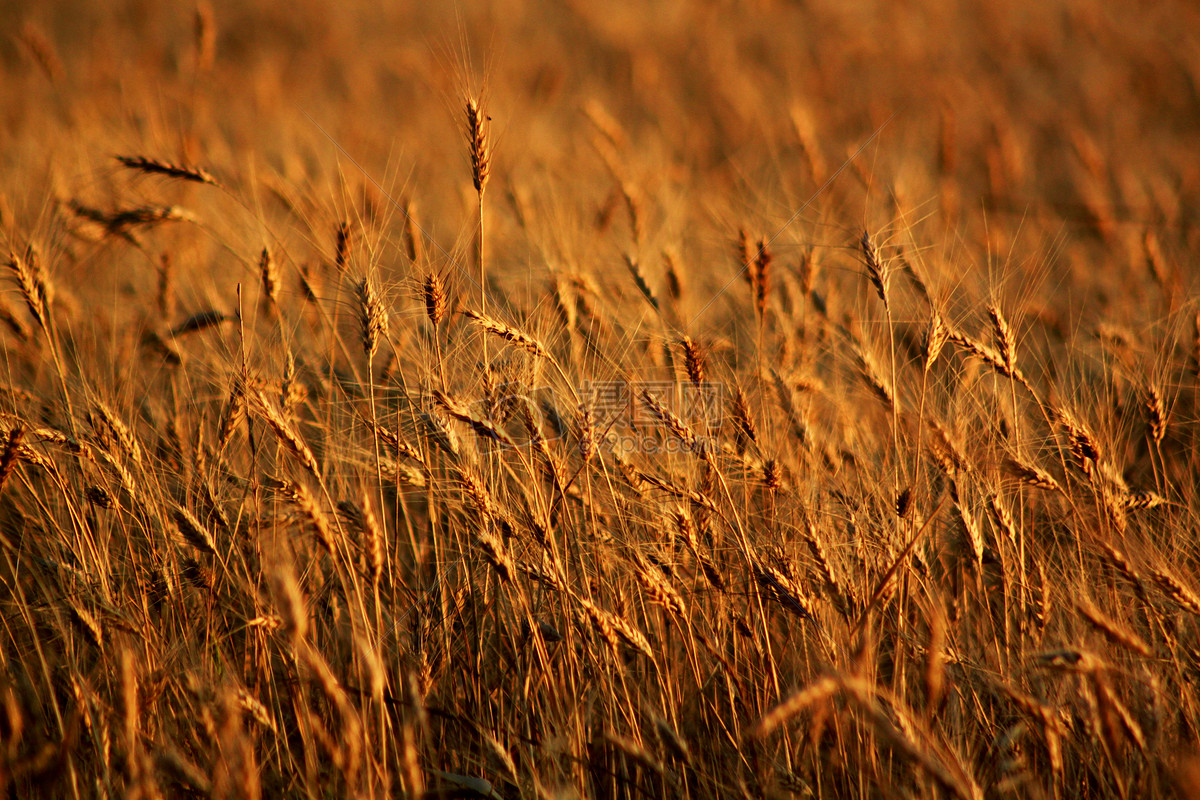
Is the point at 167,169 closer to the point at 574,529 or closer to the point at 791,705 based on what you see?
the point at 574,529

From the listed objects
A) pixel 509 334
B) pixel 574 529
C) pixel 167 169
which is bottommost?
pixel 574 529

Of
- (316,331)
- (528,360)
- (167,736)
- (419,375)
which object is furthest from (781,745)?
(316,331)

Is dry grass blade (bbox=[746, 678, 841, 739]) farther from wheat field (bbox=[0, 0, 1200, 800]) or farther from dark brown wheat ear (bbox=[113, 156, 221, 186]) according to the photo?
dark brown wheat ear (bbox=[113, 156, 221, 186])

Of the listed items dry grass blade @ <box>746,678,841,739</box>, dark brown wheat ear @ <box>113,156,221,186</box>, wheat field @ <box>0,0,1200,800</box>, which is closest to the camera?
dry grass blade @ <box>746,678,841,739</box>

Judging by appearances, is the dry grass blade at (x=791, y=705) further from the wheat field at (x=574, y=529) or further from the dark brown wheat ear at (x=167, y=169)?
the dark brown wheat ear at (x=167, y=169)

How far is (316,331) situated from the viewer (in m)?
2.87

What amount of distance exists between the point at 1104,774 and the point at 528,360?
5.22 ft

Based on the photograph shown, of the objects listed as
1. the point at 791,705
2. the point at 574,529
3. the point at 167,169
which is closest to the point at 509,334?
the point at 574,529

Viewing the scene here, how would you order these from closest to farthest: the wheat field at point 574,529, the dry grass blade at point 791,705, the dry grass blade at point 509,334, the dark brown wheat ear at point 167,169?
the dry grass blade at point 791,705 → the wheat field at point 574,529 → the dry grass blade at point 509,334 → the dark brown wheat ear at point 167,169

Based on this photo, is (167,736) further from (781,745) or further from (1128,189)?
(1128,189)

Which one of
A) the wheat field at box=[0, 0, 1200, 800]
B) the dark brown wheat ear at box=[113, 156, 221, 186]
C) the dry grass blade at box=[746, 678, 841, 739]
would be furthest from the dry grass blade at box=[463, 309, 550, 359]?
the dark brown wheat ear at box=[113, 156, 221, 186]

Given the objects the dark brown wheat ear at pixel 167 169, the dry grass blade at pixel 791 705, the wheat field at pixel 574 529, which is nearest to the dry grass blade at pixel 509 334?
the wheat field at pixel 574 529

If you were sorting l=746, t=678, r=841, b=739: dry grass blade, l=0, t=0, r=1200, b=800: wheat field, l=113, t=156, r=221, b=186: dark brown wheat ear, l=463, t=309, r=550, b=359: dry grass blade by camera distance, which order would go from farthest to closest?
l=113, t=156, r=221, b=186: dark brown wheat ear
l=463, t=309, r=550, b=359: dry grass blade
l=0, t=0, r=1200, b=800: wheat field
l=746, t=678, r=841, b=739: dry grass blade

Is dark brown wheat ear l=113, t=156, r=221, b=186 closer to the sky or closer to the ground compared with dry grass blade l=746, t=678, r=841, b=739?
closer to the sky
